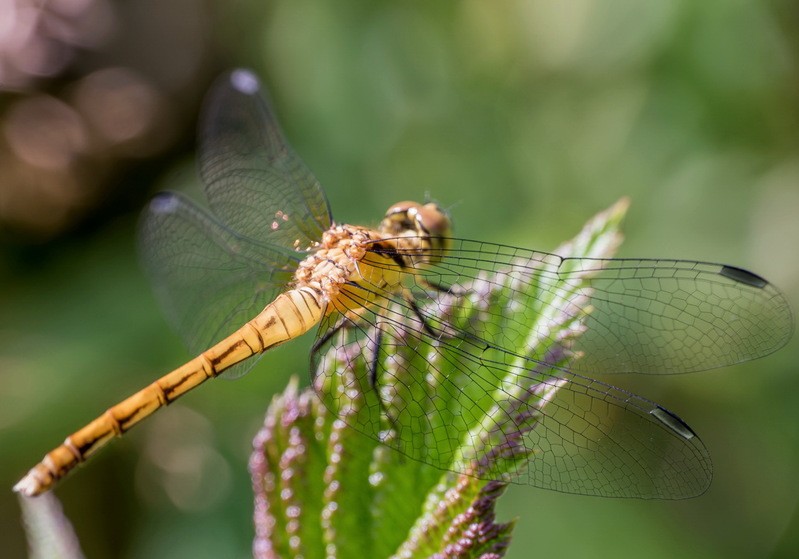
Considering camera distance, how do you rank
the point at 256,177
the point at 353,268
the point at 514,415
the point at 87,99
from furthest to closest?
the point at 87,99 < the point at 256,177 < the point at 353,268 < the point at 514,415

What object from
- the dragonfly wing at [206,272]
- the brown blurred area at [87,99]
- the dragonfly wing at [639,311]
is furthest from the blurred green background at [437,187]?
the dragonfly wing at [639,311]

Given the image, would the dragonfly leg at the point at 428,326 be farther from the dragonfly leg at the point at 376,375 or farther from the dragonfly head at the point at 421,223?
the dragonfly head at the point at 421,223

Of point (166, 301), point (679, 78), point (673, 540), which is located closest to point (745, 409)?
point (673, 540)

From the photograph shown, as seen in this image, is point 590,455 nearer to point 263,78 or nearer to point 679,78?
point 679,78

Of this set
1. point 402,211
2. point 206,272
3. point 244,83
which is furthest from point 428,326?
point 244,83

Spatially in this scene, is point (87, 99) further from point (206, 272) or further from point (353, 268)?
point (353, 268)

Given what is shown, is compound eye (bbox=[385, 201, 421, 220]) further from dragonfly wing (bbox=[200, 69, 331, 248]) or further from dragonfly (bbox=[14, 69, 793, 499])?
dragonfly wing (bbox=[200, 69, 331, 248])

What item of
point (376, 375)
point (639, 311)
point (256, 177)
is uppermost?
point (256, 177)

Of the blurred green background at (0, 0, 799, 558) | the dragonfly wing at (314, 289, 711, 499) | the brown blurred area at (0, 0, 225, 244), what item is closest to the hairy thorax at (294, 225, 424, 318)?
the dragonfly wing at (314, 289, 711, 499)
